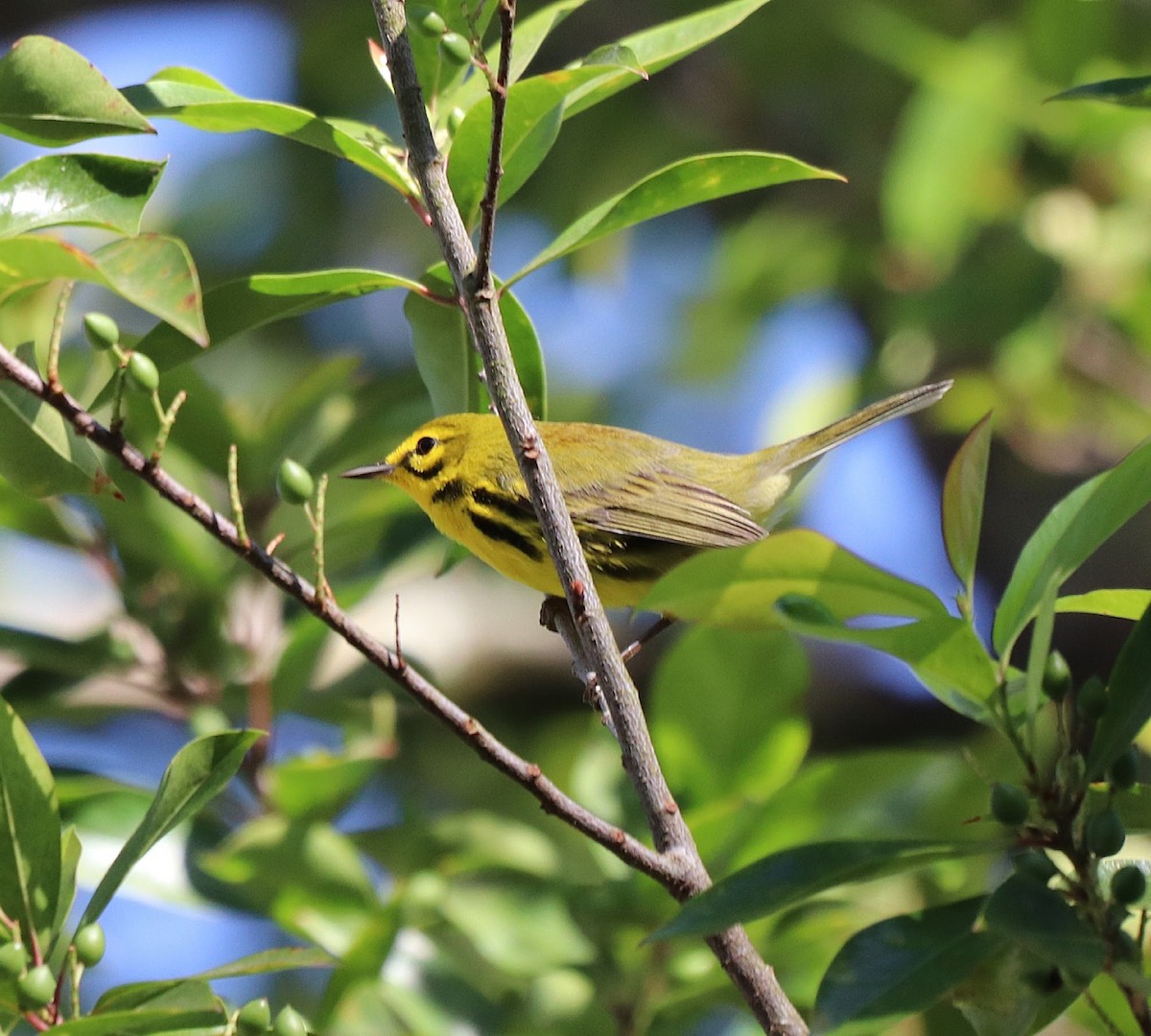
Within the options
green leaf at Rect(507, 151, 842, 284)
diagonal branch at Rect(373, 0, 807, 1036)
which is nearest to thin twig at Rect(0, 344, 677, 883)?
diagonal branch at Rect(373, 0, 807, 1036)

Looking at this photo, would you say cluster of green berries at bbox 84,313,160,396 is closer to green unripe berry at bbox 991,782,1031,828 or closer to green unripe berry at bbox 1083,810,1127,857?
green unripe berry at bbox 991,782,1031,828

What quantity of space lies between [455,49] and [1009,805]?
1126 mm

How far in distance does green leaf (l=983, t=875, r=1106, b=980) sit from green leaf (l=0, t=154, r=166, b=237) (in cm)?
126

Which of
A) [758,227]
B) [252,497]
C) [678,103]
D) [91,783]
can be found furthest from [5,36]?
[91,783]

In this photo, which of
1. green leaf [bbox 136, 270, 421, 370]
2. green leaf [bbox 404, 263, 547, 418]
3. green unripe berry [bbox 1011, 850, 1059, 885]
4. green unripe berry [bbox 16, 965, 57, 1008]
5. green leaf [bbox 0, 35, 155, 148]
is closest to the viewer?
green unripe berry [bbox 1011, 850, 1059, 885]

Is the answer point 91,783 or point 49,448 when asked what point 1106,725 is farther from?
point 91,783

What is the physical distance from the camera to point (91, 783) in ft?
8.41

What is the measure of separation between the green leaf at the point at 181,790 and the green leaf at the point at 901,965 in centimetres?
72

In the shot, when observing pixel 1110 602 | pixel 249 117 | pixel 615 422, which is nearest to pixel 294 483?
pixel 249 117

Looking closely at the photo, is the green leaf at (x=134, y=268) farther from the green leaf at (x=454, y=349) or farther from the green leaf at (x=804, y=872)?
the green leaf at (x=804, y=872)

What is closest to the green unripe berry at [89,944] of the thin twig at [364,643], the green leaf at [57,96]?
the thin twig at [364,643]

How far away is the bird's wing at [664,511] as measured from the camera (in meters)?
3.19

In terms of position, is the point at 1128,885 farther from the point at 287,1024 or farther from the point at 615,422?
the point at 615,422

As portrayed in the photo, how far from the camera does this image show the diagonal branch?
5.31 feet
